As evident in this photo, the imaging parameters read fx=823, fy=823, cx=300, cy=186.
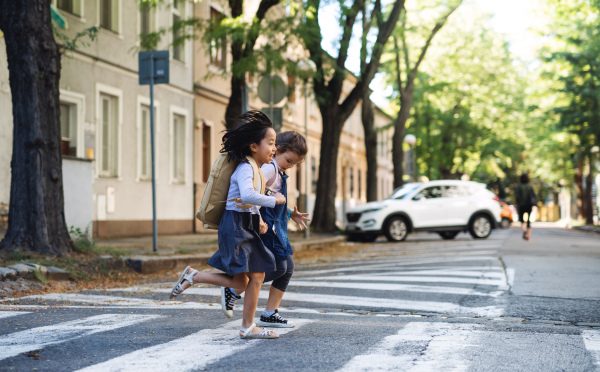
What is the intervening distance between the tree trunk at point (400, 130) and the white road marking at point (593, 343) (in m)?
25.8

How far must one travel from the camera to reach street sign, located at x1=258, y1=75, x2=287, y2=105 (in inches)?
664

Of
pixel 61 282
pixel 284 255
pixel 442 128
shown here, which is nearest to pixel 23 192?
pixel 61 282

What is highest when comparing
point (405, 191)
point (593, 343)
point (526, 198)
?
point (405, 191)

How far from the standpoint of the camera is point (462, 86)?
156ft

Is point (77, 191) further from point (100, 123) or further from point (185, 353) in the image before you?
point (185, 353)

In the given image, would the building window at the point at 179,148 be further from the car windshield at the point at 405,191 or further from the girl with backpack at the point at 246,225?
the girl with backpack at the point at 246,225

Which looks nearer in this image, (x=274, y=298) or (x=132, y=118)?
(x=274, y=298)

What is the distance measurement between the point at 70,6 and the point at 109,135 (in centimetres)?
330

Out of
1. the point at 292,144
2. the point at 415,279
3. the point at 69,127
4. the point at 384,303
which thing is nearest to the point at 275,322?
the point at 292,144

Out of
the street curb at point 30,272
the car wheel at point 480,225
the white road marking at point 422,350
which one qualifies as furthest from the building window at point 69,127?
the white road marking at point 422,350

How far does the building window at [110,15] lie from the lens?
19.5m

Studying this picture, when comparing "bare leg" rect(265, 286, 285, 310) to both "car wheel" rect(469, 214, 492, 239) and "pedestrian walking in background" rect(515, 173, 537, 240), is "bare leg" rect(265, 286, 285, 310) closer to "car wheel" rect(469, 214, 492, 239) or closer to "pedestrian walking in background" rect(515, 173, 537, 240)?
"pedestrian walking in background" rect(515, 173, 537, 240)

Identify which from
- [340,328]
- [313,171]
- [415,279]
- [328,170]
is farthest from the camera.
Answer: [313,171]

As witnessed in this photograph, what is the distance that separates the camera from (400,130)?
104ft
